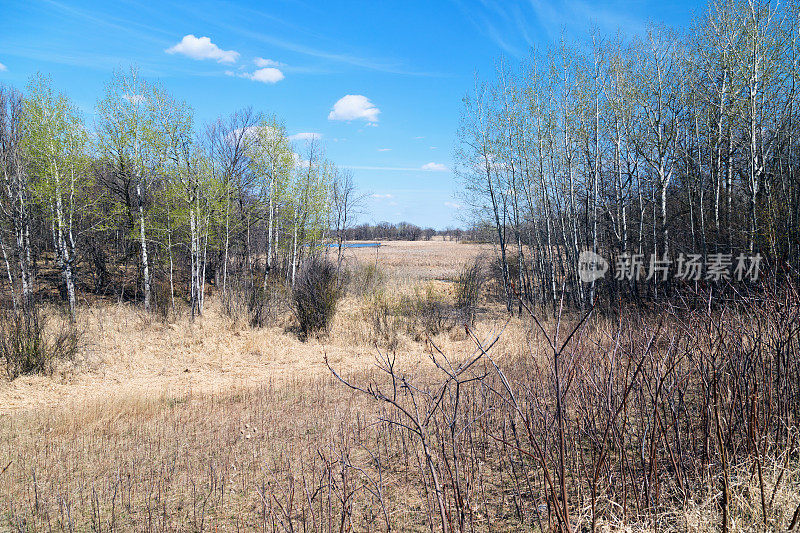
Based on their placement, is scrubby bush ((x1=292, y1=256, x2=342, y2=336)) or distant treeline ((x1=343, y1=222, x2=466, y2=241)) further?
distant treeline ((x1=343, y1=222, x2=466, y2=241))

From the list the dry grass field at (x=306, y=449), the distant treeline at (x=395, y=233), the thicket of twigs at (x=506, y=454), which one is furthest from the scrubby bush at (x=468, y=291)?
the distant treeline at (x=395, y=233)

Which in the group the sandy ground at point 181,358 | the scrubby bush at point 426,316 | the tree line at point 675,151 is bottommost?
the sandy ground at point 181,358

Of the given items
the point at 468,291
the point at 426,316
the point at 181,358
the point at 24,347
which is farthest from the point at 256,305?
the point at 468,291

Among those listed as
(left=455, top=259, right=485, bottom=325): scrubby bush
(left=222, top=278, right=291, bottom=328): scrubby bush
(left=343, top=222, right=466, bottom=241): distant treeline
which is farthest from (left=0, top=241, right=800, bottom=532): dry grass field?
(left=343, top=222, right=466, bottom=241): distant treeline

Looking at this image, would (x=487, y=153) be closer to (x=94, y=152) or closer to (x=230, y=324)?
(x=230, y=324)

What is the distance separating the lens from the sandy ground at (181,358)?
862cm

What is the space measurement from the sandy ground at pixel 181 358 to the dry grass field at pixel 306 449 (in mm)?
63

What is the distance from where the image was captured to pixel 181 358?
36.7ft

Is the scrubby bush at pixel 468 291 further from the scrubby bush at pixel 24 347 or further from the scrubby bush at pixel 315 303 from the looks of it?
the scrubby bush at pixel 24 347

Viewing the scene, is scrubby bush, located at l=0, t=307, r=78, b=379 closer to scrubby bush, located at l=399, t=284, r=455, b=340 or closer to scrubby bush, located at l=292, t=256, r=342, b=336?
scrubby bush, located at l=292, t=256, r=342, b=336

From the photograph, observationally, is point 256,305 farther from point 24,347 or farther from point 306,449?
point 306,449

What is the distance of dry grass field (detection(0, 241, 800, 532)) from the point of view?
2783 millimetres

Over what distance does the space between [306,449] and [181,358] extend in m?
7.25

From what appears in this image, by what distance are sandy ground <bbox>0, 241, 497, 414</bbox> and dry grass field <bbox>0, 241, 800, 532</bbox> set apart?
63 mm
